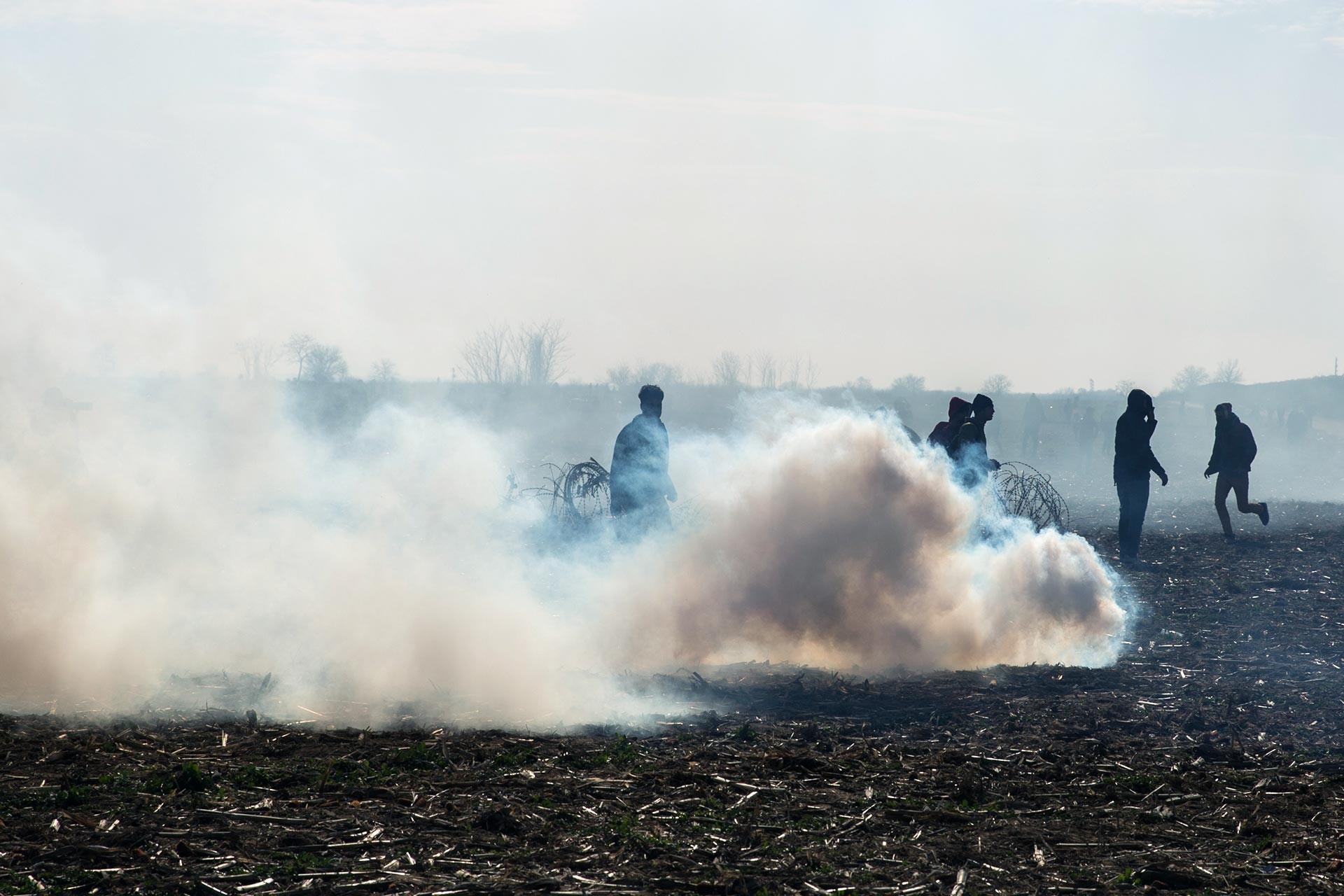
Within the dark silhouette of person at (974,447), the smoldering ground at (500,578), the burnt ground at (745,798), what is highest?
the dark silhouette of person at (974,447)

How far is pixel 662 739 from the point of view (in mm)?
8555

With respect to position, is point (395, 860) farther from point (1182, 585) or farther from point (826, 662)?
point (1182, 585)

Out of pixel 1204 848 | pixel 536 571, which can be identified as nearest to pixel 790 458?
pixel 536 571

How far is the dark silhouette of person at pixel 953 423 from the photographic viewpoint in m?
15.7

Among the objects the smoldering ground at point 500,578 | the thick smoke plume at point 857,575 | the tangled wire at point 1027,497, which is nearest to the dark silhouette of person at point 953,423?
the tangled wire at point 1027,497

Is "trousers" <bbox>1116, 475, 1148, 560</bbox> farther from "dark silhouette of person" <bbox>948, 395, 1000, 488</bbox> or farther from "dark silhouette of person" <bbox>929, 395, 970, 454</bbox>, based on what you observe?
"dark silhouette of person" <bbox>929, 395, 970, 454</bbox>

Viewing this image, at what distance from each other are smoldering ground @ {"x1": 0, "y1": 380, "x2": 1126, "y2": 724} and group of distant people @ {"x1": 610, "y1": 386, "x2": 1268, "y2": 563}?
1.02 m

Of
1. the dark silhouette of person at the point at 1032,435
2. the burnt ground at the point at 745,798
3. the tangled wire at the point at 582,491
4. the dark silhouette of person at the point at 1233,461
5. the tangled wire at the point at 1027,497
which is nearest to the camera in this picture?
the burnt ground at the point at 745,798

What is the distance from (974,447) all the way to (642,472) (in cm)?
436

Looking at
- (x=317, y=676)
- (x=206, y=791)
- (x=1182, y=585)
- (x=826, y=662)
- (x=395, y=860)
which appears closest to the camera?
(x=395, y=860)

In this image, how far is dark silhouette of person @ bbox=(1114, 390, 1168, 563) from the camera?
60.5 feet

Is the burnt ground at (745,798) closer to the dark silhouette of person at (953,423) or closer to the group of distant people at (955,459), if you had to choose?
the group of distant people at (955,459)

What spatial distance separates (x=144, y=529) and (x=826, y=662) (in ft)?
22.4

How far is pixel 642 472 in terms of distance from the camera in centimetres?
1436
